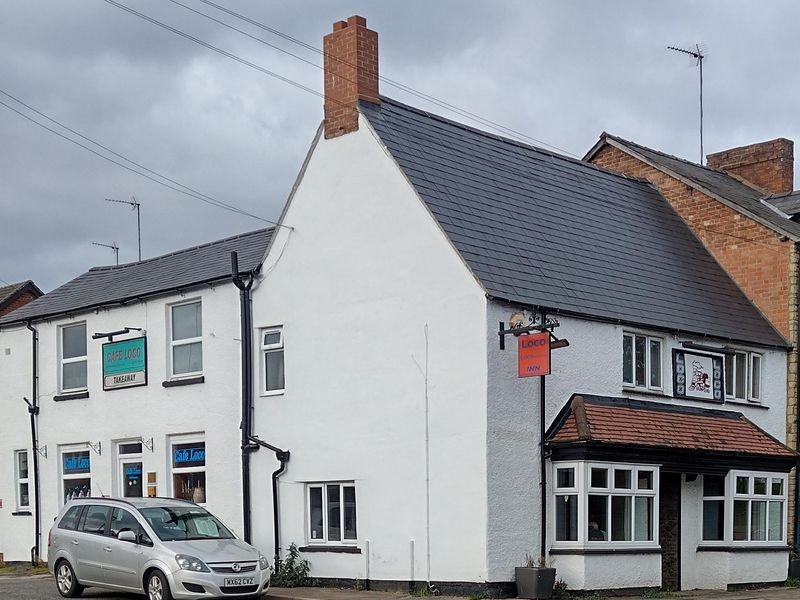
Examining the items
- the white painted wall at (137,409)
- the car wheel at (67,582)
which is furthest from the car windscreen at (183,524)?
the white painted wall at (137,409)

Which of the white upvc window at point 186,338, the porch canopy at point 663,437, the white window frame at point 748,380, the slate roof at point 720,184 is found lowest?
the porch canopy at point 663,437

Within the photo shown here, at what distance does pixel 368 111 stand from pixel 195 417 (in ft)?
23.7

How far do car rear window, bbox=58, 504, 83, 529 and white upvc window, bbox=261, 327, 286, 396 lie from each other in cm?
421

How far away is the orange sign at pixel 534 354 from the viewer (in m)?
18.6

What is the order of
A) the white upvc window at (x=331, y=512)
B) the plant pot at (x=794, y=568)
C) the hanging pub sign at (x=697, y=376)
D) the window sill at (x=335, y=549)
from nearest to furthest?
the window sill at (x=335, y=549) → the white upvc window at (x=331, y=512) → the hanging pub sign at (x=697, y=376) → the plant pot at (x=794, y=568)

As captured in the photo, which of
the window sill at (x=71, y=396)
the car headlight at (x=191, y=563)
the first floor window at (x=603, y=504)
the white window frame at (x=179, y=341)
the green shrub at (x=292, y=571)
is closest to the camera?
the car headlight at (x=191, y=563)

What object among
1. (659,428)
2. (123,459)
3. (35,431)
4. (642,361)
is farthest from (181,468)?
(659,428)

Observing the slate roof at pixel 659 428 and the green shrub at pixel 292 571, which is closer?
the slate roof at pixel 659 428

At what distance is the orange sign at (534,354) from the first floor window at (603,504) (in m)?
1.92

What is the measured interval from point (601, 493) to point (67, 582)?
8.93 m

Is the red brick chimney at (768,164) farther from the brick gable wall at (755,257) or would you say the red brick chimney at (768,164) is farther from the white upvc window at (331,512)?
the white upvc window at (331,512)

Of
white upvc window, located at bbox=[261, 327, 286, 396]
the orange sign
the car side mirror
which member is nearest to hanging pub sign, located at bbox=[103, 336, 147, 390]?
white upvc window, located at bbox=[261, 327, 286, 396]

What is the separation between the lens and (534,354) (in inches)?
743

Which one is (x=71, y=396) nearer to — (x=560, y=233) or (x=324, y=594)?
(x=324, y=594)
